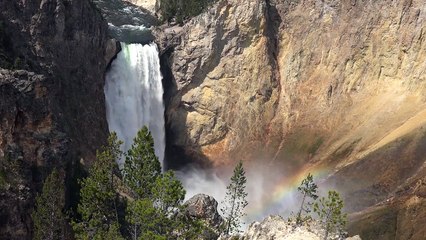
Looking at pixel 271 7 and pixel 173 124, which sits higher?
pixel 271 7

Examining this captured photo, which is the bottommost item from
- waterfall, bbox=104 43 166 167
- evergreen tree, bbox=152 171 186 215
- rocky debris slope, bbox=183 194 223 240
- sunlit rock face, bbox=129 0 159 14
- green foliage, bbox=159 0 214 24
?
evergreen tree, bbox=152 171 186 215

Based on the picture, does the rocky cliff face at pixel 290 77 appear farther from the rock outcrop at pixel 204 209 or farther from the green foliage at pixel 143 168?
the green foliage at pixel 143 168

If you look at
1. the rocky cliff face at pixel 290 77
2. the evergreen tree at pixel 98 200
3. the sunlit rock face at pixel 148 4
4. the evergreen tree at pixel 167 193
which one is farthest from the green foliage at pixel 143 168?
the sunlit rock face at pixel 148 4

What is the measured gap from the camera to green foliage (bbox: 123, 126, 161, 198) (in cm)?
3509

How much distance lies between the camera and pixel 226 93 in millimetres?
73875

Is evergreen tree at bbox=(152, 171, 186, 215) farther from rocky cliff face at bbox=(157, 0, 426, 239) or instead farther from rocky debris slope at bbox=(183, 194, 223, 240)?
rocky cliff face at bbox=(157, 0, 426, 239)

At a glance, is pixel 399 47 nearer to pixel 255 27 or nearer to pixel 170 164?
pixel 255 27

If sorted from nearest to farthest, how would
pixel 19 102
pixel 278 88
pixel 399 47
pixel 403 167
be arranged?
pixel 19 102
pixel 403 167
pixel 399 47
pixel 278 88

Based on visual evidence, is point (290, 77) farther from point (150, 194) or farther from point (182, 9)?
point (150, 194)

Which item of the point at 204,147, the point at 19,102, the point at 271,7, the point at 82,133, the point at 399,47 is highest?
the point at 271,7

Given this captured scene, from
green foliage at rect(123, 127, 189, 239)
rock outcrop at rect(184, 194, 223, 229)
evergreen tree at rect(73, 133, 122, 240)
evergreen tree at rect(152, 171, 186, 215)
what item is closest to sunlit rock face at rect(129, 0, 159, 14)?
rock outcrop at rect(184, 194, 223, 229)

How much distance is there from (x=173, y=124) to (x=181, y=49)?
10297 millimetres

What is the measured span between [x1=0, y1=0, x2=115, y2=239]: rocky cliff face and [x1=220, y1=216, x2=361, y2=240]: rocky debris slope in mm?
17414

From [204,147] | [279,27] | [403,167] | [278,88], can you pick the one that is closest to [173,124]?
[204,147]
